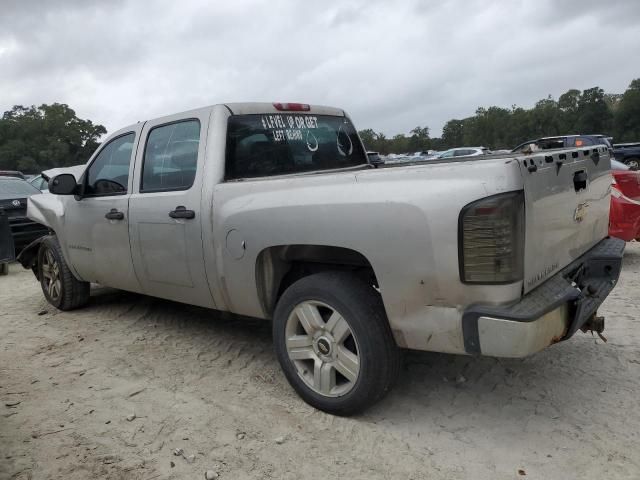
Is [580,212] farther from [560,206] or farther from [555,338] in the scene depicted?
[555,338]

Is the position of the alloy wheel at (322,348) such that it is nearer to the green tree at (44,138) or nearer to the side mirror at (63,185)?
the side mirror at (63,185)

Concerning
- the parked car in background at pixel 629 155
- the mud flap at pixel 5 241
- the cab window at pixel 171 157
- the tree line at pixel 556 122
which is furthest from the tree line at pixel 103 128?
the cab window at pixel 171 157

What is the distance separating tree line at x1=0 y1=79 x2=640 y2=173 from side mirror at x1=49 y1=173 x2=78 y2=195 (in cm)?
4355

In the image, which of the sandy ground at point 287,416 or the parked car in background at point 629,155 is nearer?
the sandy ground at point 287,416

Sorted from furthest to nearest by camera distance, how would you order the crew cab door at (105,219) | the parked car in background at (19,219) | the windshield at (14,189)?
the windshield at (14,189) < the parked car in background at (19,219) < the crew cab door at (105,219)

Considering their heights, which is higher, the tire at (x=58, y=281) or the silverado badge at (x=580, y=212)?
the silverado badge at (x=580, y=212)

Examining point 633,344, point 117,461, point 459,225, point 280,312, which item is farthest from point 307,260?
point 633,344

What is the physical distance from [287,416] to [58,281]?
11.6 ft

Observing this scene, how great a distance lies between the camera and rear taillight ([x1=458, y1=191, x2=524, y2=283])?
7.60 ft

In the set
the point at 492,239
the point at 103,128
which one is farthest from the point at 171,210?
the point at 103,128

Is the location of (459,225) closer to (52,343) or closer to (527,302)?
(527,302)

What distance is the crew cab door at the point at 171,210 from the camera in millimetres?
3613

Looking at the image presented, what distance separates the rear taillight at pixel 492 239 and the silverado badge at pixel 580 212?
80 cm

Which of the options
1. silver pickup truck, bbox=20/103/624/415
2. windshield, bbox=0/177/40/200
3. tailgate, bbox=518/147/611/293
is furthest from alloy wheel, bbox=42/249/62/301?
tailgate, bbox=518/147/611/293
